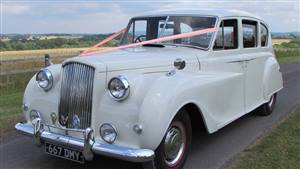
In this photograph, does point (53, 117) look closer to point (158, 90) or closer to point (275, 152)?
point (158, 90)

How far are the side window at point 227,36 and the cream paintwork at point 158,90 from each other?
11 centimetres

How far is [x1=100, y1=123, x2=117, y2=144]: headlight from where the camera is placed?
433cm

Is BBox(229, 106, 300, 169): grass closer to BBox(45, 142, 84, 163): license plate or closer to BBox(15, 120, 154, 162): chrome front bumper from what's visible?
BBox(15, 120, 154, 162): chrome front bumper

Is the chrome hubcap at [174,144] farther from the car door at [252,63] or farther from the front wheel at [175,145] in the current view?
the car door at [252,63]

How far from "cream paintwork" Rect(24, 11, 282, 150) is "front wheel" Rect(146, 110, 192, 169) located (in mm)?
214

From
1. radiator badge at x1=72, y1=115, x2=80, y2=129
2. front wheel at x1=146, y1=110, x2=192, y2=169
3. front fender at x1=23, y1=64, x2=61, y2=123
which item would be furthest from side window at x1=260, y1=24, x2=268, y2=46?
radiator badge at x1=72, y1=115, x2=80, y2=129

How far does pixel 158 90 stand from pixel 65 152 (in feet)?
3.99

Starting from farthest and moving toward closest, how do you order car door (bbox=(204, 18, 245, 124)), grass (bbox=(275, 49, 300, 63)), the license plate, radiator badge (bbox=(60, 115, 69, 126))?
grass (bbox=(275, 49, 300, 63)) < car door (bbox=(204, 18, 245, 124)) < radiator badge (bbox=(60, 115, 69, 126)) < the license plate

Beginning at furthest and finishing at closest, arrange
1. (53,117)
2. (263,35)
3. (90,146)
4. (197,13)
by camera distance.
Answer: (263,35)
(197,13)
(53,117)
(90,146)

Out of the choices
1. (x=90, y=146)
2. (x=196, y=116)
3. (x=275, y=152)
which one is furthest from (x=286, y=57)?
(x=90, y=146)

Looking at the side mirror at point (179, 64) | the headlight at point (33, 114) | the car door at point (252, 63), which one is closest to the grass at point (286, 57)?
the car door at point (252, 63)

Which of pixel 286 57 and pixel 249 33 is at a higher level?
pixel 249 33

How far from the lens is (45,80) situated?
5.02 metres

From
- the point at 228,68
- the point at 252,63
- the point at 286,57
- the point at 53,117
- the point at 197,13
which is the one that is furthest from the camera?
the point at 286,57
